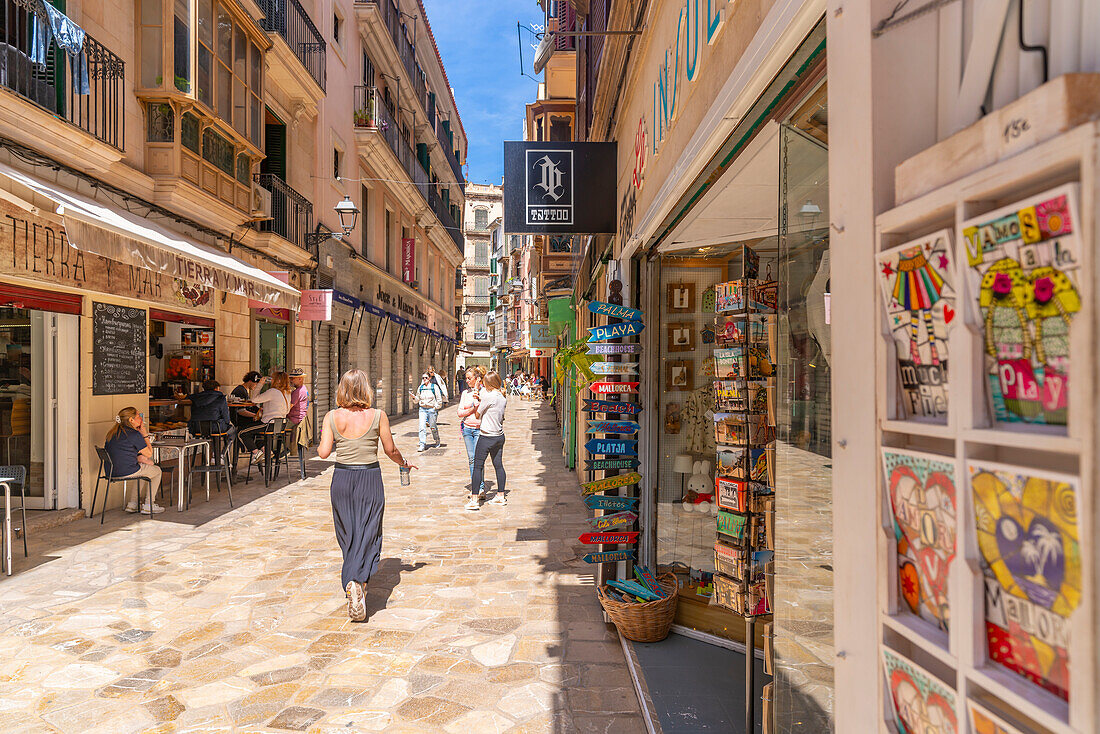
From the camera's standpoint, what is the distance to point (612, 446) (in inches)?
187

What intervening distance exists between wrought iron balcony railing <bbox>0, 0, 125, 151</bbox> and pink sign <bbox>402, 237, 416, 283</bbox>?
17.5m

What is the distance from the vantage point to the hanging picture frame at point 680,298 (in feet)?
16.8

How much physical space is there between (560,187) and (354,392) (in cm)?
261

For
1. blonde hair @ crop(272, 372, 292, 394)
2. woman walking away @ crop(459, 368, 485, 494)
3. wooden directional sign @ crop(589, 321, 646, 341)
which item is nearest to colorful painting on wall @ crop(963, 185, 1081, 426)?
wooden directional sign @ crop(589, 321, 646, 341)

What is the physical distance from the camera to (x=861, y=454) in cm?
154

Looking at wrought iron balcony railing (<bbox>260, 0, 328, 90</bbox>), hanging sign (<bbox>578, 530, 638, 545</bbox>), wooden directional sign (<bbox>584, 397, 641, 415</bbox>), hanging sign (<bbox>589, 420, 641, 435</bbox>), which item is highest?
wrought iron balcony railing (<bbox>260, 0, 328, 90</bbox>)

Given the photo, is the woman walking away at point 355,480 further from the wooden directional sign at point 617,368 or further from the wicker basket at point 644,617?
the wicker basket at point 644,617

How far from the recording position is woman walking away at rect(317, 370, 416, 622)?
500cm

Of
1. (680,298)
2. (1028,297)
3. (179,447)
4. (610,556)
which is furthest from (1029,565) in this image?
(179,447)

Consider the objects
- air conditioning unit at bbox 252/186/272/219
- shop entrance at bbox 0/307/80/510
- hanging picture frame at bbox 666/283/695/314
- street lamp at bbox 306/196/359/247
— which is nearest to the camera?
hanging picture frame at bbox 666/283/695/314

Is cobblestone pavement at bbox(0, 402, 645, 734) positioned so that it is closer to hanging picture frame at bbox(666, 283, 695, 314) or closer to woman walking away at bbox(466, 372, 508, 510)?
woman walking away at bbox(466, 372, 508, 510)

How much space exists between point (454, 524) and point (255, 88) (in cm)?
940

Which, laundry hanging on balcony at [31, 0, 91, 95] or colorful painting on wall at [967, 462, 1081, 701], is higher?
laundry hanging on balcony at [31, 0, 91, 95]

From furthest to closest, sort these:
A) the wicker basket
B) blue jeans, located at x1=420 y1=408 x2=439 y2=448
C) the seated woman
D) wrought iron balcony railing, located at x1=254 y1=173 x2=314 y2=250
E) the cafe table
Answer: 1. blue jeans, located at x1=420 y1=408 x2=439 y2=448
2. wrought iron balcony railing, located at x1=254 y1=173 x2=314 y2=250
3. the cafe table
4. the seated woman
5. the wicker basket
